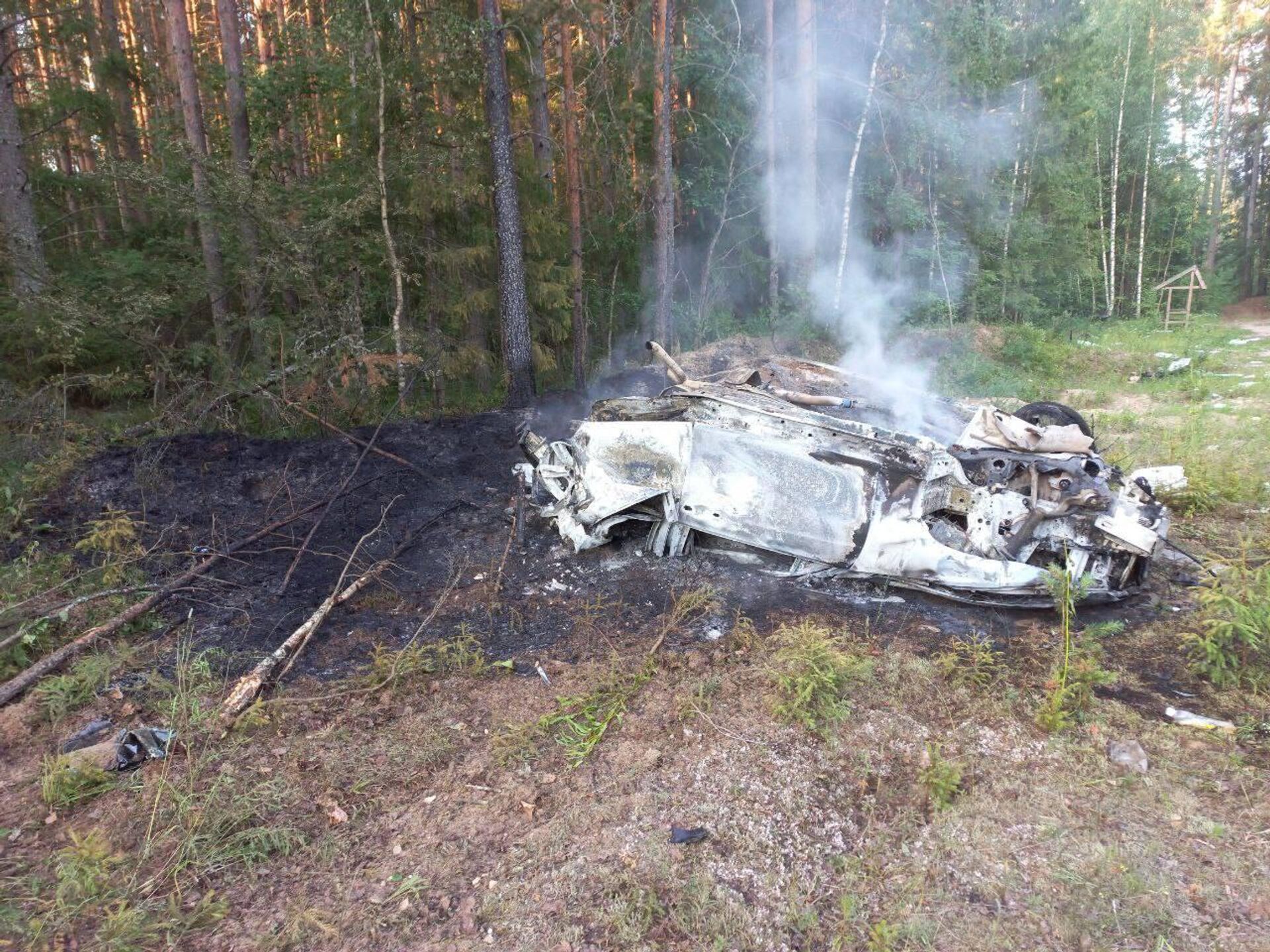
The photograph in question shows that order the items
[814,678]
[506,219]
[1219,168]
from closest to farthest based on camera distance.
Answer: [814,678]
[506,219]
[1219,168]

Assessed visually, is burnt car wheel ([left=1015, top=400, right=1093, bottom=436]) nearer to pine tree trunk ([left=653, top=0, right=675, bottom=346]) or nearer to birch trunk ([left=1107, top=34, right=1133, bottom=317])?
pine tree trunk ([left=653, top=0, right=675, bottom=346])

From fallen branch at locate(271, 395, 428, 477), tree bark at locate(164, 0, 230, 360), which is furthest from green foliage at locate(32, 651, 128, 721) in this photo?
tree bark at locate(164, 0, 230, 360)

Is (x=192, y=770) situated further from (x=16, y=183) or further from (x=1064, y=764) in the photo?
(x=16, y=183)

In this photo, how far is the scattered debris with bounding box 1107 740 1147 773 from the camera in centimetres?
313

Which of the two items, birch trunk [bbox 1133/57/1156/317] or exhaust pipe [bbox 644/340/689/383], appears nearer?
exhaust pipe [bbox 644/340/689/383]

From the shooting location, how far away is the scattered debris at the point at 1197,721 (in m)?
3.36

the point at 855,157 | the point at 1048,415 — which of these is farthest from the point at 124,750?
the point at 855,157

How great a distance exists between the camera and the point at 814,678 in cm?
364

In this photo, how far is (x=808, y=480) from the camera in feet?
15.6

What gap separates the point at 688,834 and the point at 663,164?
38.4 ft

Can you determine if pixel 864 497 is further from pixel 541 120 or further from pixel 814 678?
pixel 541 120

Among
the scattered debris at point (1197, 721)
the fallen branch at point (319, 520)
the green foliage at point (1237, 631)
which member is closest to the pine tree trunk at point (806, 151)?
the fallen branch at point (319, 520)

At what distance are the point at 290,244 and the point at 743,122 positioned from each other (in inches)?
420

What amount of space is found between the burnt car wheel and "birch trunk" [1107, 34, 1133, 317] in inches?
831
